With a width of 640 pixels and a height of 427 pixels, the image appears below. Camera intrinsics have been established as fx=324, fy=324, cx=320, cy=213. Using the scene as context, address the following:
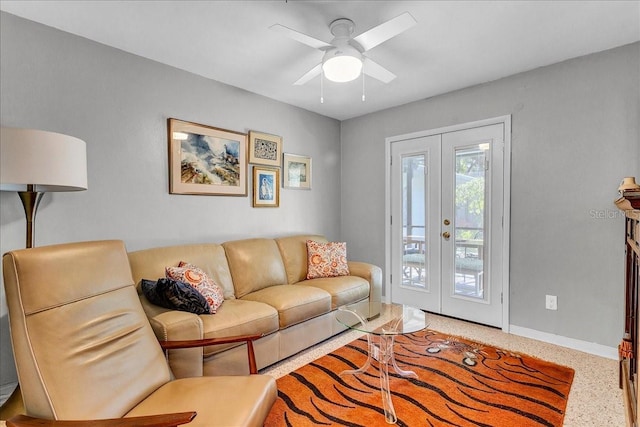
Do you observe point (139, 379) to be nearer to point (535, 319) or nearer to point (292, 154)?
point (292, 154)

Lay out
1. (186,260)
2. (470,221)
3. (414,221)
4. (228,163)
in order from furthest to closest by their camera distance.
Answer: (414,221)
(470,221)
(228,163)
(186,260)

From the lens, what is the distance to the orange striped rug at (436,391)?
6.12ft

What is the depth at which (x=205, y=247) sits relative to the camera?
2.86m

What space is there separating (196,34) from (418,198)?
2.74 metres

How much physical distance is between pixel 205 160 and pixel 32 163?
4.87ft

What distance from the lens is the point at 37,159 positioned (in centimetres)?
165

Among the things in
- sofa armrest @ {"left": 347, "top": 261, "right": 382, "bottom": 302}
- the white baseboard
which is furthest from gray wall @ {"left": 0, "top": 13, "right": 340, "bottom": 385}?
the white baseboard

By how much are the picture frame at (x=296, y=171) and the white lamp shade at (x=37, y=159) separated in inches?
A: 87.3

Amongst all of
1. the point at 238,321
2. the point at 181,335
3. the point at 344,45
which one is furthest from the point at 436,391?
the point at 344,45

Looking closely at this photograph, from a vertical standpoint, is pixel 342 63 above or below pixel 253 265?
above

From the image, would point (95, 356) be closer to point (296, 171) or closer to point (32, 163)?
point (32, 163)

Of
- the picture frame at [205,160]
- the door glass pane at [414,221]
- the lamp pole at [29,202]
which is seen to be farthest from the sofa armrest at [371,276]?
the lamp pole at [29,202]

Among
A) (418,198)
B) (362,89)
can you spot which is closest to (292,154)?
(362,89)

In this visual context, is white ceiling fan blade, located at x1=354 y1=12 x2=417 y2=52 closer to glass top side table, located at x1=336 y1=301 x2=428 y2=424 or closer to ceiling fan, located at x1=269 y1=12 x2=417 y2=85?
ceiling fan, located at x1=269 y1=12 x2=417 y2=85
